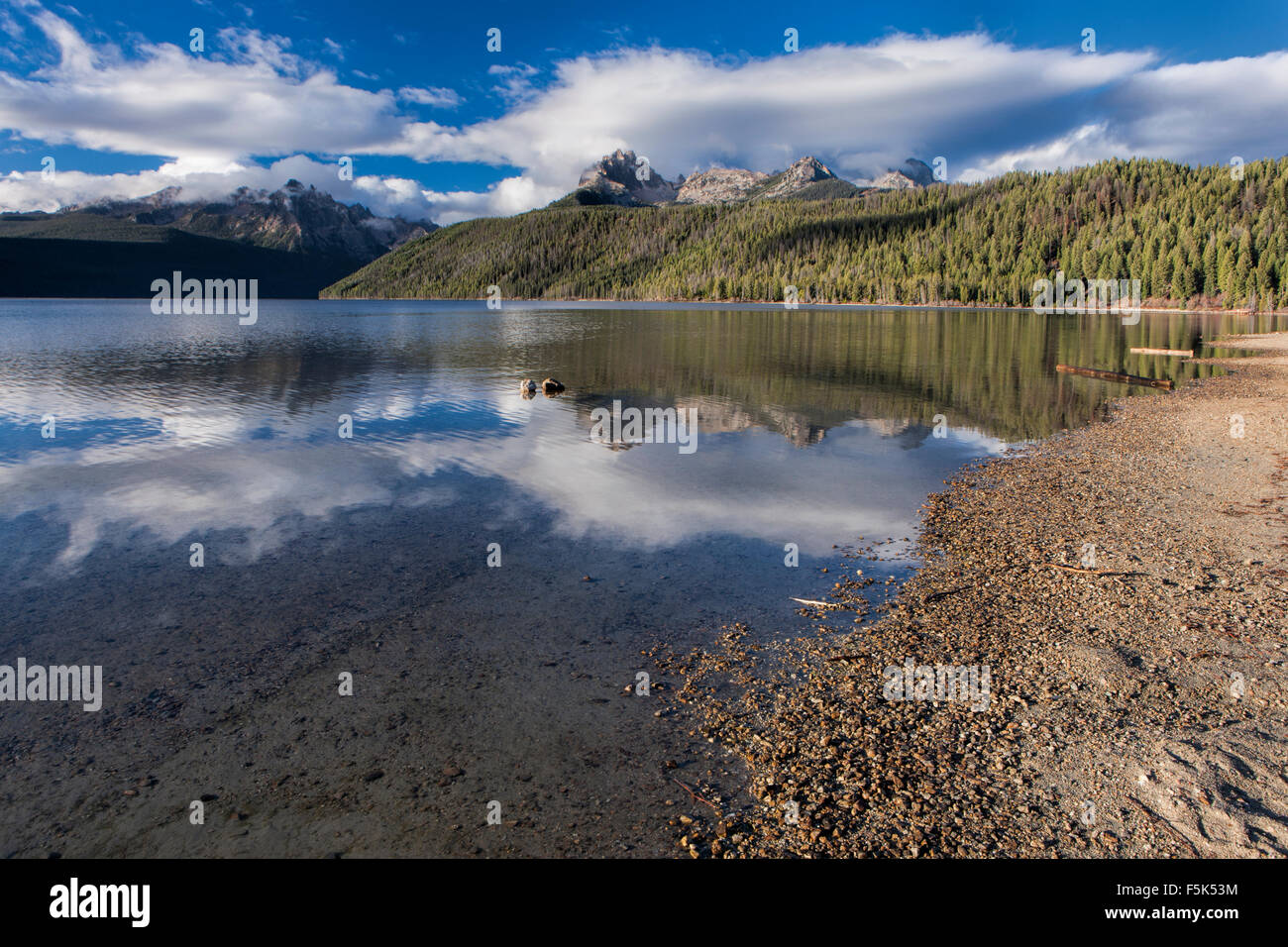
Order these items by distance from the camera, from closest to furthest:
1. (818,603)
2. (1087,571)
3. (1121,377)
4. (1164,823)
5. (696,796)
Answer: (1164,823), (696,796), (818,603), (1087,571), (1121,377)

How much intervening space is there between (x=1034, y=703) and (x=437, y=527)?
1234cm

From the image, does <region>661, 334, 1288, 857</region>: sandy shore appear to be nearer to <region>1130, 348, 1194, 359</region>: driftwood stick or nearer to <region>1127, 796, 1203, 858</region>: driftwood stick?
<region>1127, 796, 1203, 858</region>: driftwood stick

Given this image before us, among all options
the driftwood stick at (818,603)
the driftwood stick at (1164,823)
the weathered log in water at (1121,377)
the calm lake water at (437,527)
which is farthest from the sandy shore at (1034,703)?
the weathered log in water at (1121,377)

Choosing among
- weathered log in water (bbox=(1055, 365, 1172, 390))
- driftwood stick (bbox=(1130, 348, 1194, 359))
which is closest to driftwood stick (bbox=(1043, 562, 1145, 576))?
weathered log in water (bbox=(1055, 365, 1172, 390))

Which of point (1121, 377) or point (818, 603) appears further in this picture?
point (1121, 377)

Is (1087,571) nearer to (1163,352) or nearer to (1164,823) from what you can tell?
(1164,823)

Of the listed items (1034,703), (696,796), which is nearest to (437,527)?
(696,796)

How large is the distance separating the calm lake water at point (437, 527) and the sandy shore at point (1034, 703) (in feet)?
4.33

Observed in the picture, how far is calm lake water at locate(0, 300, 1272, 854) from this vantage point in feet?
32.3

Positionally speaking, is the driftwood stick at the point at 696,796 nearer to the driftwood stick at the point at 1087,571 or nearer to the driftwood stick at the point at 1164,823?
the driftwood stick at the point at 1164,823

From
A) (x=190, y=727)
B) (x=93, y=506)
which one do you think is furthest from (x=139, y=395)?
(x=190, y=727)

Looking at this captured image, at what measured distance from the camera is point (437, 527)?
16.2 meters

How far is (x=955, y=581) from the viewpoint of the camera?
41.2 feet

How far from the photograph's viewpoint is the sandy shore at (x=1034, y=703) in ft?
22.3
